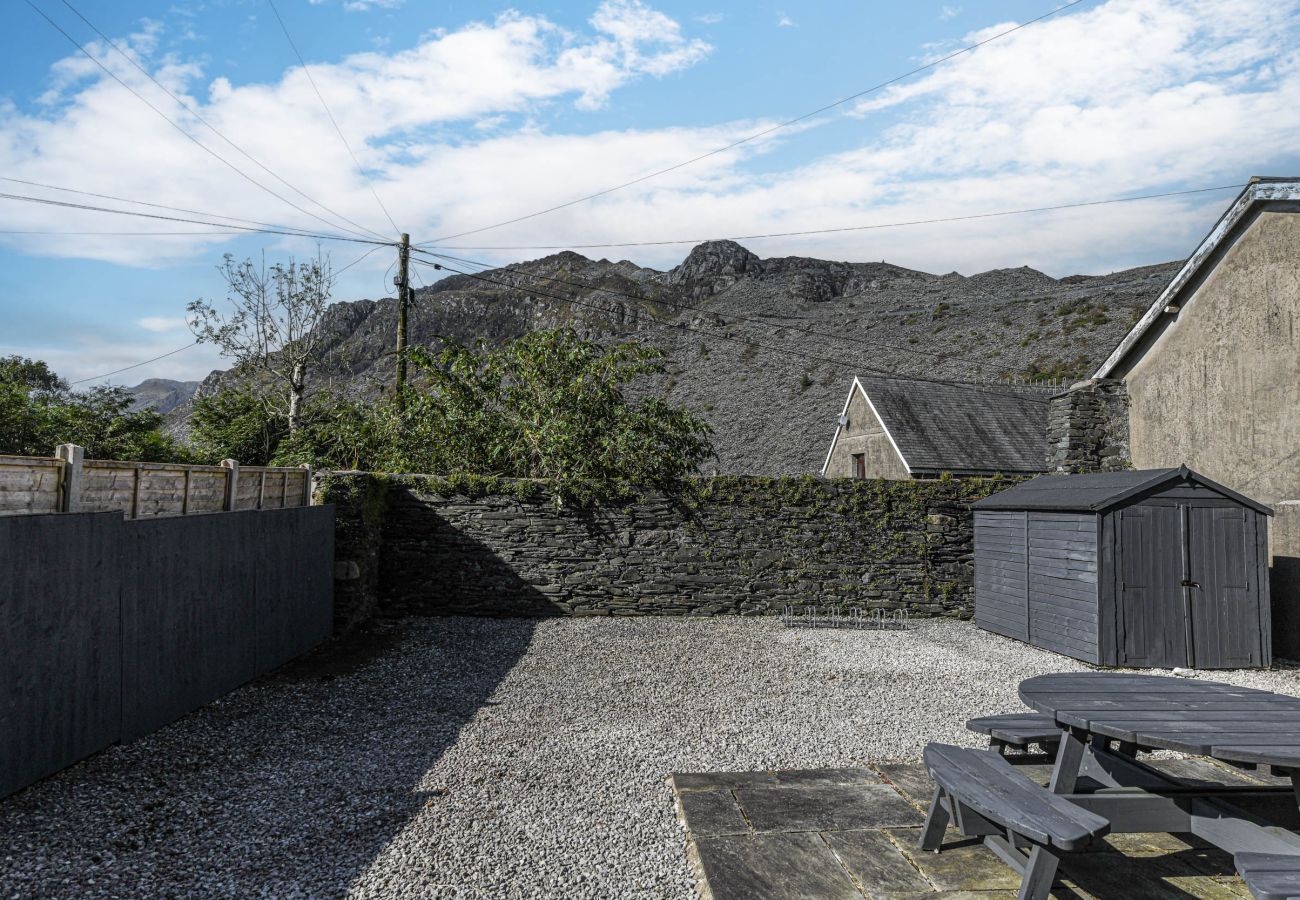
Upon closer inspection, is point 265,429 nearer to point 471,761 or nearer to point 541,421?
point 541,421

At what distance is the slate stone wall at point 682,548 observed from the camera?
11398mm

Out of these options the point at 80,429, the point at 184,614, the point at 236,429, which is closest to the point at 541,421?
the point at 184,614

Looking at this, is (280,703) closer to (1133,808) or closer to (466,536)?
(466,536)

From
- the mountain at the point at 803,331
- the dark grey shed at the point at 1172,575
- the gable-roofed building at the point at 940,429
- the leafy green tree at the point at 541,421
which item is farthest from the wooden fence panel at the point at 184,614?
the gable-roofed building at the point at 940,429

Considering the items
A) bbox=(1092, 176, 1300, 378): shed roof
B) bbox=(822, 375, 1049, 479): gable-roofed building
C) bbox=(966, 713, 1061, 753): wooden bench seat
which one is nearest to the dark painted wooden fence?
bbox=(966, 713, 1061, 753): wooden bench seat

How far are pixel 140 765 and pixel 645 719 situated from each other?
347cm

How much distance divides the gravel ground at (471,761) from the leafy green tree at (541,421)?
336cm

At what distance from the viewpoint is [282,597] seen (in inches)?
316

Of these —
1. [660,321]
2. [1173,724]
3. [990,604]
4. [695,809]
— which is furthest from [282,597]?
[660,321]

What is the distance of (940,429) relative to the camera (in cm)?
2086

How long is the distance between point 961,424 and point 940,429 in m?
0.71

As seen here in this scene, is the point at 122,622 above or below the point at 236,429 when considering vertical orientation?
below

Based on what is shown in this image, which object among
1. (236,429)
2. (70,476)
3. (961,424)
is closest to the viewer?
(70,476)

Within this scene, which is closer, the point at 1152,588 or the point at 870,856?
the point at 870,856
